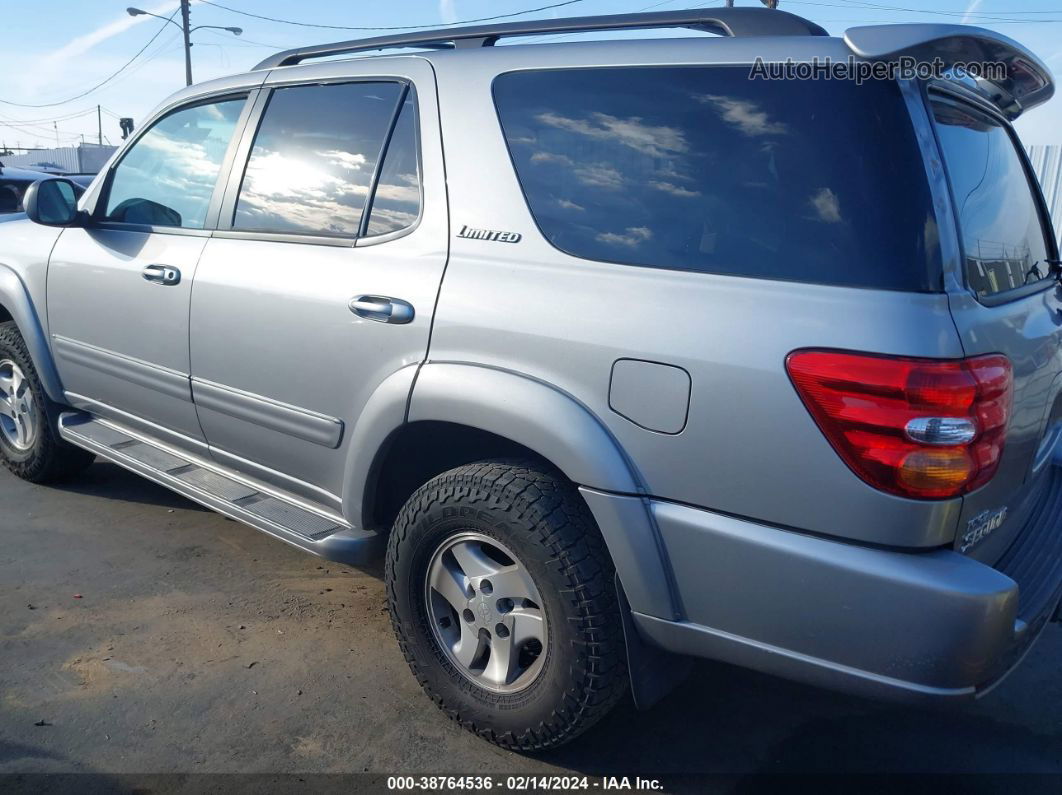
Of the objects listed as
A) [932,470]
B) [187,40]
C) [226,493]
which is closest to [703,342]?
[932,470]

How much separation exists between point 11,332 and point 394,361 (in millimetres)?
2723

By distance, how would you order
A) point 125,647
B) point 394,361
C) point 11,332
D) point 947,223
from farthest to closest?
point 11,332 → point 125,647 → point 394,361 → point 947,223

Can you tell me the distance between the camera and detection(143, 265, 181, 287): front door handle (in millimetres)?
3328

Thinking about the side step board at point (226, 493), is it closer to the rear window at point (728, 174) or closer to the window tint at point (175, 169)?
the window tint at point (175, 169)

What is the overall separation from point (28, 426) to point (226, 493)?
6.02ft

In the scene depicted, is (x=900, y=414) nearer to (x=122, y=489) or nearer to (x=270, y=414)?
(x=270, y=414)

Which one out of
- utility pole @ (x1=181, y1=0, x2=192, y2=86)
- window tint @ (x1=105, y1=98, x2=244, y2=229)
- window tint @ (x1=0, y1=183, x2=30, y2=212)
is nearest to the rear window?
window tint @ (x1=105, y1=98, x2=244, y2=229)

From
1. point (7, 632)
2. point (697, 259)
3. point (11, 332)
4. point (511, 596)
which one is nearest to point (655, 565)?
point (511, 596)

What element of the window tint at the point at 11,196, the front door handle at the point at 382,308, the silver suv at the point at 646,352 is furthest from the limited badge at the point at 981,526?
the window tint at the point at 11,196

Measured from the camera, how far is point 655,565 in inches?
83.8

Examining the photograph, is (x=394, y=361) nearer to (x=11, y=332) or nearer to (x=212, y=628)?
(x=212, y=628)

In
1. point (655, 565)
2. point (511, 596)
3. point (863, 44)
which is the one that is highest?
point (863, 44)

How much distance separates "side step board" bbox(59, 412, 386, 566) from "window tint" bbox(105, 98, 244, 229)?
0.93m

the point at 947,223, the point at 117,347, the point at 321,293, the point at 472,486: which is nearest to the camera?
the point at 947,223
